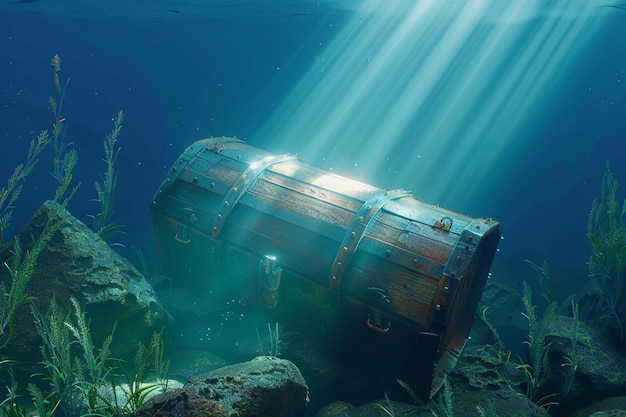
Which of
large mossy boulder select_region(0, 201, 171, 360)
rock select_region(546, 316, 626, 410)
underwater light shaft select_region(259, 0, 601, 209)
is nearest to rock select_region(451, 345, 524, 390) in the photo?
rock select_region(546, 316, 626, 410)

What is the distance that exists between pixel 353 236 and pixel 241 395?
189 cm

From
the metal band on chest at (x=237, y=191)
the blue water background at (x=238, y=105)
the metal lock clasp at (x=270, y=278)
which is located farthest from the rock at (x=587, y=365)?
the blue water background at (x=238, y=105)

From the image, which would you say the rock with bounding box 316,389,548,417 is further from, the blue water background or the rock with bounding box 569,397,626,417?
the blue water background

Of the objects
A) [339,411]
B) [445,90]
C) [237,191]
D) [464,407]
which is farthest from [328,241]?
[445,90]

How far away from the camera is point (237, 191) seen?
15.2 feet

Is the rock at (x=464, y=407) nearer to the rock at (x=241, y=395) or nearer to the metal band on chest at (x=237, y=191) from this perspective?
the rock at (x=241, y=395)

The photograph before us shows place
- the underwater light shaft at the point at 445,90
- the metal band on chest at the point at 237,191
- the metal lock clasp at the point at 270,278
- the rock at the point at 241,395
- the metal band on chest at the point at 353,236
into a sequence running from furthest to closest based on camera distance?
1. the underwater light shaft at the point at 445,90
2. the metal band on chest at the point at 237,191
3. the metal lock clasp at the point at 270,278
4. the metal band on chest at the point at 353,236
5. the rock at the point at 241,395

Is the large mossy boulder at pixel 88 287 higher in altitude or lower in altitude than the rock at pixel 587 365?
lower

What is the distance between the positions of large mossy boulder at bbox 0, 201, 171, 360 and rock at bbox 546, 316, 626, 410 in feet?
15.2

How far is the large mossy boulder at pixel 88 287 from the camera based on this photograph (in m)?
4.08

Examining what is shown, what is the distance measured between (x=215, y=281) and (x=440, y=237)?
2.88m

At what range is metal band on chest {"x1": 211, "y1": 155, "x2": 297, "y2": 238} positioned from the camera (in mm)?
4522

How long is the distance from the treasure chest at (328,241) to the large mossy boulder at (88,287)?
2.74 ft

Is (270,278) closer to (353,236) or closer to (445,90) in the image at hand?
(353,236)
